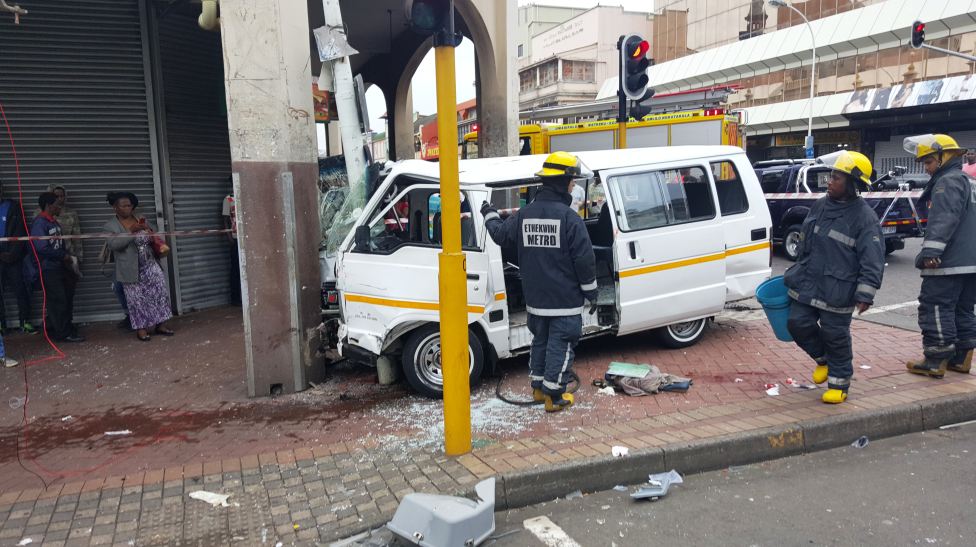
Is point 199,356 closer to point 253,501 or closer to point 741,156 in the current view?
point 253,501

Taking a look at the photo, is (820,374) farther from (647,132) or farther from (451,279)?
(647,132)

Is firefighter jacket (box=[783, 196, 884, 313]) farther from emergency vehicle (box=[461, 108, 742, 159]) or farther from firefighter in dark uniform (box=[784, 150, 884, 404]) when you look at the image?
emergency vehicle (box=[461, 108, 742, 159])

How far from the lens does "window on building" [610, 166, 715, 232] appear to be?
609 cm

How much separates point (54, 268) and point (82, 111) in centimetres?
224

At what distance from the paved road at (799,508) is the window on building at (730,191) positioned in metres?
2.94

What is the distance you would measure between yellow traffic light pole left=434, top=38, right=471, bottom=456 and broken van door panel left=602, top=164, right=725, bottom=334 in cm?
224

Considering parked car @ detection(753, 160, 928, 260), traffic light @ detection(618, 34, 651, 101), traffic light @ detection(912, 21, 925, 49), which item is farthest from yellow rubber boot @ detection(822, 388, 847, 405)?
traffic light @ detection(912, 21, 925, 49)

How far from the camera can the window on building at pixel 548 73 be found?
59.9m

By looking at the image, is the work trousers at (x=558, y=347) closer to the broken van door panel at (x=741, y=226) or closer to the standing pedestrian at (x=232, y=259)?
the broken van door panel at (x=741, y=226)

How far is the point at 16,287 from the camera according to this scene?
8.11 metres

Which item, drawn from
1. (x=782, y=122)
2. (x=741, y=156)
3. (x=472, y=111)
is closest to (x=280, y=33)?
(x=741, y=156)

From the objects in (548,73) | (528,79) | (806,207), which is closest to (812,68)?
(806,207)

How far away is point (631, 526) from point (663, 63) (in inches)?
2070

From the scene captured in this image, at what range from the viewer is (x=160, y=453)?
15.5 feet
